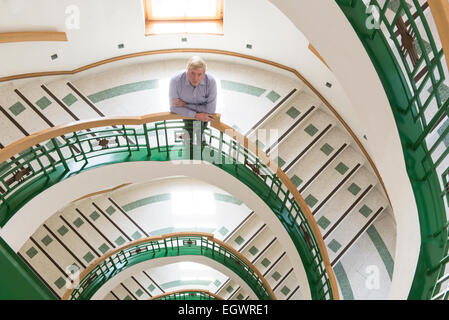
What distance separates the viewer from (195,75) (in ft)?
14.9

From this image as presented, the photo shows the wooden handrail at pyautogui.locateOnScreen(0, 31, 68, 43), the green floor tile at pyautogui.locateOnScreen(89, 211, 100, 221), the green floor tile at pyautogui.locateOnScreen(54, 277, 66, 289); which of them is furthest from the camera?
the green floor tile at pyautogui.locateOnScreen(89, 211, 100, 221)

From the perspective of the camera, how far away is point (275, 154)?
8.12 m

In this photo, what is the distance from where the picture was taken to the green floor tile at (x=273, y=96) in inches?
337

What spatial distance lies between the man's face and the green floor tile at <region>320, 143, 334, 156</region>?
14.6ft

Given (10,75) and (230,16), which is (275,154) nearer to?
(230,16)

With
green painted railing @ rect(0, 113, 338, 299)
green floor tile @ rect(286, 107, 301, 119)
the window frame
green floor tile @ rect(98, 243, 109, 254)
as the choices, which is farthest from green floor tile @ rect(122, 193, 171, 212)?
the window frame

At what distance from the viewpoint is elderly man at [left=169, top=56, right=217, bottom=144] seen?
4.75 metres

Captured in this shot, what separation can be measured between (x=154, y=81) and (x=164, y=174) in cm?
319

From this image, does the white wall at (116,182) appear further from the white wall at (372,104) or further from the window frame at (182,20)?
the window frame at (182,20)

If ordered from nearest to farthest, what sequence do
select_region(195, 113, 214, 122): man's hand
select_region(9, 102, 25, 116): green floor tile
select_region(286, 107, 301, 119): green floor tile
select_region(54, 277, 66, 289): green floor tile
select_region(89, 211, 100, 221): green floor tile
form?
select_region(195, 113, 214, 122): man's hand
select_region(9, 102, 25, 116): green floor tile
select_region(286, 107, 301, 119): green floor tile
select_region(54, 277, 66, 289): green floor tile
select_region(89, 211, 100, 221): green floor tile

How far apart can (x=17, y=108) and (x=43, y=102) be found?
484 millimetres

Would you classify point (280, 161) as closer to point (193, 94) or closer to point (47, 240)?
point (193, 94)

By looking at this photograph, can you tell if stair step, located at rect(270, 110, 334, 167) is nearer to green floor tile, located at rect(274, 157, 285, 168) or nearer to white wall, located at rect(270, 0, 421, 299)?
green floor tile, located at rect(274, 157, 285, 168)
